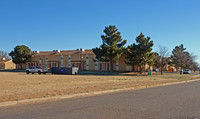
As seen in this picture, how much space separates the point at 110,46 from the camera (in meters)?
49.1

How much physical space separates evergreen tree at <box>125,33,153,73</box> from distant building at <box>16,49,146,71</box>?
25.8 feet

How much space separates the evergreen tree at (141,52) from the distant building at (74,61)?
7.86 metres

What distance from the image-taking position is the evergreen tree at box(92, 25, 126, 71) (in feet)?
162

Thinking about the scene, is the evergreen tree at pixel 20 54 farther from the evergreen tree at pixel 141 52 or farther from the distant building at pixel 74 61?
the evergreen tree at pixel 141 52

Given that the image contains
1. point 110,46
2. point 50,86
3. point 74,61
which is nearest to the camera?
point 50,86

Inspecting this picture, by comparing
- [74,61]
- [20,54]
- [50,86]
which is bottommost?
[50,86]

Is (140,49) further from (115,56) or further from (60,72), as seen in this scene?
(60,72)

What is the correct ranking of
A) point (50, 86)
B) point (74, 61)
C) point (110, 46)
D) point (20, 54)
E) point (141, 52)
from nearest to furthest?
1. point (50, 86)
2. point (141, 52)
3. point (110, 46)
4. point (74, 61)
5. point (20, 54)

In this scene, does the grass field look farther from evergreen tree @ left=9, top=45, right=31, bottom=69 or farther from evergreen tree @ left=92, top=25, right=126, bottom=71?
evergreen tree @ left=9, top=45, right=31, bottom=69

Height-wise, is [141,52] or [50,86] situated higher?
[141,52]

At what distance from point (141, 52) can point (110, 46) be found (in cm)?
767

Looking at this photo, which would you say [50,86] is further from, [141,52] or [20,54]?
[20,54]

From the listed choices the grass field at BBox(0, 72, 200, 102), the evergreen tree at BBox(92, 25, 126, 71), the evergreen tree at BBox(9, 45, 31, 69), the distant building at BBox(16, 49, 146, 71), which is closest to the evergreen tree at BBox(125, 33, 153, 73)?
the evergreen tree at BBox(92, 25, 126, 71)

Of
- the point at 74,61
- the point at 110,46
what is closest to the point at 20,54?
the point at 74,61
